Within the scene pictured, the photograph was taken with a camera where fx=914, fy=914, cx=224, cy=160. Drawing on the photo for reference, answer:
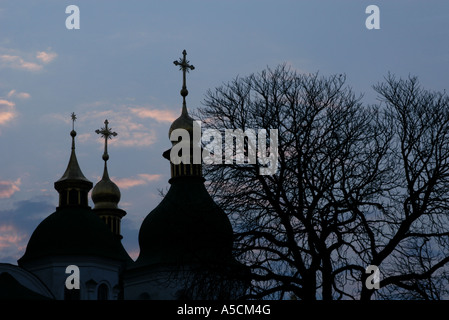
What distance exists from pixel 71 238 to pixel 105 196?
40.9 feet

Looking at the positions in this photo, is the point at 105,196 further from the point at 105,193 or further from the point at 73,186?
the point at 73,186

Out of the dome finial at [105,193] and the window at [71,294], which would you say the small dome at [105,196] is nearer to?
the dome finial at [105,193]

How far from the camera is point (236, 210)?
1903 cm

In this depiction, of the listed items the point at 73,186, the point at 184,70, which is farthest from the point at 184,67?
the point at 73,186

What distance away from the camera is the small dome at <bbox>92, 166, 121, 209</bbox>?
63594mm

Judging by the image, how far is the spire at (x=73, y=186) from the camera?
183 feet

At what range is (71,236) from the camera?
169 feet

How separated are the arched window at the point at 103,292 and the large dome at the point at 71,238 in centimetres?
169

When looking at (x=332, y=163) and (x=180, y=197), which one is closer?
(x=332, y=163)

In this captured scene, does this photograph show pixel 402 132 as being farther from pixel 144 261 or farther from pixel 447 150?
pixel 144 261

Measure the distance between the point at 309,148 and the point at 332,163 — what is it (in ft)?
1.86

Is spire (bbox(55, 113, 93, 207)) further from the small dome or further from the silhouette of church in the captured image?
the small dome

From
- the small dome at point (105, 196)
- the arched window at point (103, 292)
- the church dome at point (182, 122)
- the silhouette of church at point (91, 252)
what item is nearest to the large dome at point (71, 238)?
the silhouette of church at point (91, 252)

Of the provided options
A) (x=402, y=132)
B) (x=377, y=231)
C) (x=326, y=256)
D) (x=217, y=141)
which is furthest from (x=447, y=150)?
(x=217, y=141)
